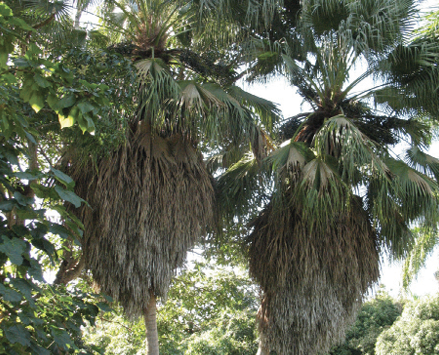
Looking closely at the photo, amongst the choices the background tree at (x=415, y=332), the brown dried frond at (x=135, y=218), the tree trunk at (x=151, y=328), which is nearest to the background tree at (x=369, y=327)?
the background tree at (x=415, y=332)

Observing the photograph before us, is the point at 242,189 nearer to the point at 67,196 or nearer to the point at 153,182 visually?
the point at 153,182

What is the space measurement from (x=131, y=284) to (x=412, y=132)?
5.04m

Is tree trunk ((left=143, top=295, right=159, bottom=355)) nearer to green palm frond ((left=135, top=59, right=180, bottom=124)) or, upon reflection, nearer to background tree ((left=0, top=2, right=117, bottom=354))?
green palm frond ((left=135, top=59, right=180, bottom=124))

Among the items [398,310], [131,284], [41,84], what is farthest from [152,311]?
[398,310]

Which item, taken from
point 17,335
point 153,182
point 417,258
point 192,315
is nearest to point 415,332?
point 417,258

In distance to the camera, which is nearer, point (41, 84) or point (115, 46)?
point (41, 84)

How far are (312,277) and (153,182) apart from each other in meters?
2.62

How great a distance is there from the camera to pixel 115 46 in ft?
23.7

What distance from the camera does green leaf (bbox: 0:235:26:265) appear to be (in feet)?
10.00

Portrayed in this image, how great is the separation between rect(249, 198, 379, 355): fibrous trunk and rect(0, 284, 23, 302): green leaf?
4.74m

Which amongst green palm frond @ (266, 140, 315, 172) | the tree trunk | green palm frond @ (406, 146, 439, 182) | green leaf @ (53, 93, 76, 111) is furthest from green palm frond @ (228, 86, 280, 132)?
green leaf @ (53, 93, 76, 111)

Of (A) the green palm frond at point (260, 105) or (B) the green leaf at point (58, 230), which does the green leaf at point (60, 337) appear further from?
(A) the green palm frond at point (260, 105)

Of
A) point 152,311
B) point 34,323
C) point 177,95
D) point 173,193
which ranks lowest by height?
point 34,323

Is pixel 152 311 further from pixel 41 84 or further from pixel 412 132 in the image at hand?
pixel 412 132
